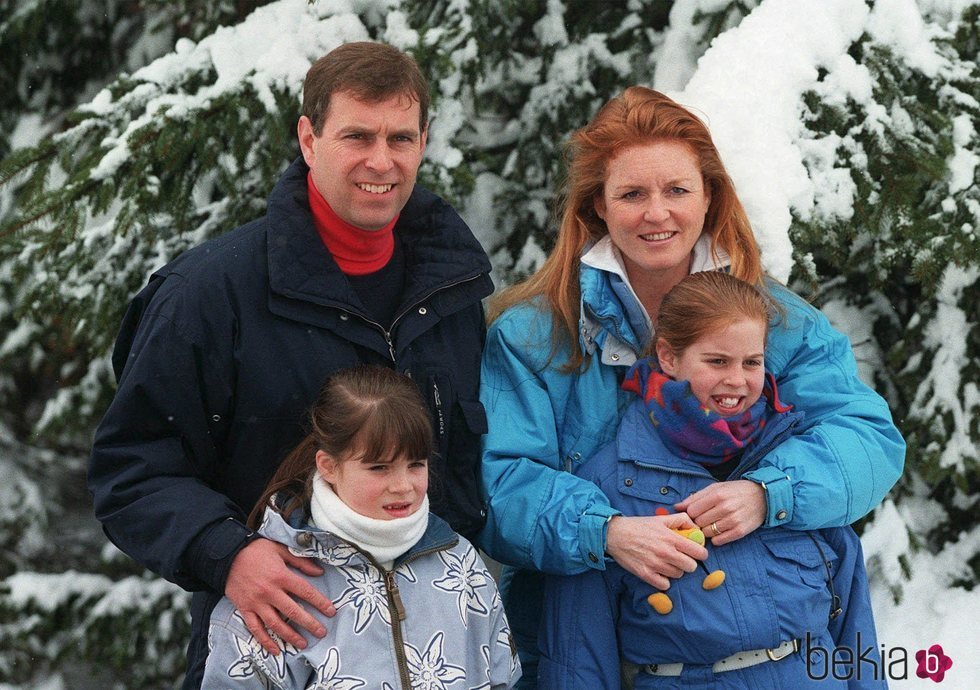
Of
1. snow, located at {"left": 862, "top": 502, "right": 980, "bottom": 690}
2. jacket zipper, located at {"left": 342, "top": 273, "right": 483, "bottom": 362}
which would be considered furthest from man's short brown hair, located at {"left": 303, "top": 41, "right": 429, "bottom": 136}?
snow, located at {"left": 862, "top": 502, "right": 980, "bottom": 690}

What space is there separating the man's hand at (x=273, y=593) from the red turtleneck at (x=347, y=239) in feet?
2.56

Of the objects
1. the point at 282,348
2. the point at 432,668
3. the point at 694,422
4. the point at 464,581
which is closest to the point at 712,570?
the point at 694,422

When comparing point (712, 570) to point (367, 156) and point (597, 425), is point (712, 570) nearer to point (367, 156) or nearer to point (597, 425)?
point (597, 425)

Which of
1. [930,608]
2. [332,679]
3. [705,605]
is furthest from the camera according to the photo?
[930,608]

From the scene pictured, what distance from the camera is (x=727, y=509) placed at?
8.70ft

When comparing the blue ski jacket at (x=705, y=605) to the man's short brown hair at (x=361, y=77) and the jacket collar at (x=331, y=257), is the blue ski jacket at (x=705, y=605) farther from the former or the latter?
the man's short brown hair at (x=361, y=77)

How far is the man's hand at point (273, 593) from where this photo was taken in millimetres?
2422

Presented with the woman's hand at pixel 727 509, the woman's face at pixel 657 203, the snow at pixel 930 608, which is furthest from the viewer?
the snow at pixel 930 608

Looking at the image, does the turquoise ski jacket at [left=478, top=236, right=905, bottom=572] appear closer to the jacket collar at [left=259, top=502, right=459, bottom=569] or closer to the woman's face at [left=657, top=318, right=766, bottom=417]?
the woman's face at [left=657, top=318, right=766, bottom=417]

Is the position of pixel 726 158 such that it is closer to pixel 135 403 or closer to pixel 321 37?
pixel 321 37

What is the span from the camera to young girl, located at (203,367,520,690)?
2432 mm

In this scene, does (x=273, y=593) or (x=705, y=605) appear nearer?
(x=273, y=593)

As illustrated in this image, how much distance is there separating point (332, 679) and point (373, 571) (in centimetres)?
25

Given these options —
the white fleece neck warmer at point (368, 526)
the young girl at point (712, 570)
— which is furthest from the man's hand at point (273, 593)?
the young girl at point (712, 570)
